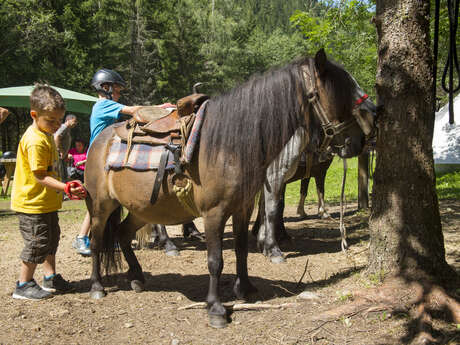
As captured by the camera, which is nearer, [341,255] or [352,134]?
[352,134]

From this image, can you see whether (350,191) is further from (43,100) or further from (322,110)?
(43,100)

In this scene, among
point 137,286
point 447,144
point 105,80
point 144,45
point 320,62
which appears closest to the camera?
point 320,62

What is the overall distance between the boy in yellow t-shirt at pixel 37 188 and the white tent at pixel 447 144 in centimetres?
1467

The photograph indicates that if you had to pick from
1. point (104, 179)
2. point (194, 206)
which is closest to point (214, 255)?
point (194, 206)

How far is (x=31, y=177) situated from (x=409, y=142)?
3.35 meters

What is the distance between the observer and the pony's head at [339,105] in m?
2.79

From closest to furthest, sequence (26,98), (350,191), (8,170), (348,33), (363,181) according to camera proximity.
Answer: (363,181)
(348,33)
(26,98)
(350,191)
(8,170)

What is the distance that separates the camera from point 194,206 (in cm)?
317

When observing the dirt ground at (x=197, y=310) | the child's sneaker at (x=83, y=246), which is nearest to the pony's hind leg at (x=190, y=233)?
the dirt ground at (x=197, y=310)

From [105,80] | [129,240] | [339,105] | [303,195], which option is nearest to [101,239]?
[129,240]

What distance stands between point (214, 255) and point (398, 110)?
1903 mm

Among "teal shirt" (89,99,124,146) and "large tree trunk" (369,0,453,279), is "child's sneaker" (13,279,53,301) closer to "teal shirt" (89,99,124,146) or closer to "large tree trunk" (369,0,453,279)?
"teal shirt" (89,99,124,146)

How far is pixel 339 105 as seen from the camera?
2803 millimetres

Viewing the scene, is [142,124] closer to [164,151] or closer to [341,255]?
[164,151]
